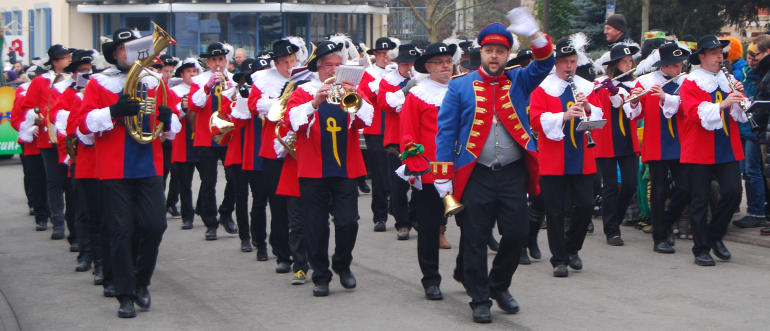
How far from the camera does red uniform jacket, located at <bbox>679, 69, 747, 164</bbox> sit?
8.95m

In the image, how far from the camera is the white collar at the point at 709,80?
358 inches

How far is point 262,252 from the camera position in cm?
989

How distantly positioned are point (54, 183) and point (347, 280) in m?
4.73

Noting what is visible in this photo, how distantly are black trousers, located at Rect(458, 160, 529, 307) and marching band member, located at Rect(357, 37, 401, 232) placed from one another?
181 inches

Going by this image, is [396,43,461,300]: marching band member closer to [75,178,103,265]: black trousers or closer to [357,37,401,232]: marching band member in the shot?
[75,178,103,265]: black trousers

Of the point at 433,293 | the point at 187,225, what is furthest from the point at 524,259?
the point at 187,225

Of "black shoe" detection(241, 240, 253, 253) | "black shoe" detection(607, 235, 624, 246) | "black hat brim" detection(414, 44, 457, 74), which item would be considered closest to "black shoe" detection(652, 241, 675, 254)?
"black shoe" detection(607, 235, 624, 246)

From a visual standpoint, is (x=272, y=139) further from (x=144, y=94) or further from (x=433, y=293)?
(x=433, y=293)

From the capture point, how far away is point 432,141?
8281 millimetres

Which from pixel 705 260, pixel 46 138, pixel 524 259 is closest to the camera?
pixel 705 260

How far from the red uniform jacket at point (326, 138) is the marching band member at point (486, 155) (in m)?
1.11

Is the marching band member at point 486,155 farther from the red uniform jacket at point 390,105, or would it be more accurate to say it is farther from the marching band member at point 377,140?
the marching band member at point 377,140

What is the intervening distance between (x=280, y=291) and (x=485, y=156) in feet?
7.56

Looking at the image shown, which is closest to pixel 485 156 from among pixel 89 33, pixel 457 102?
pixel 457 102
